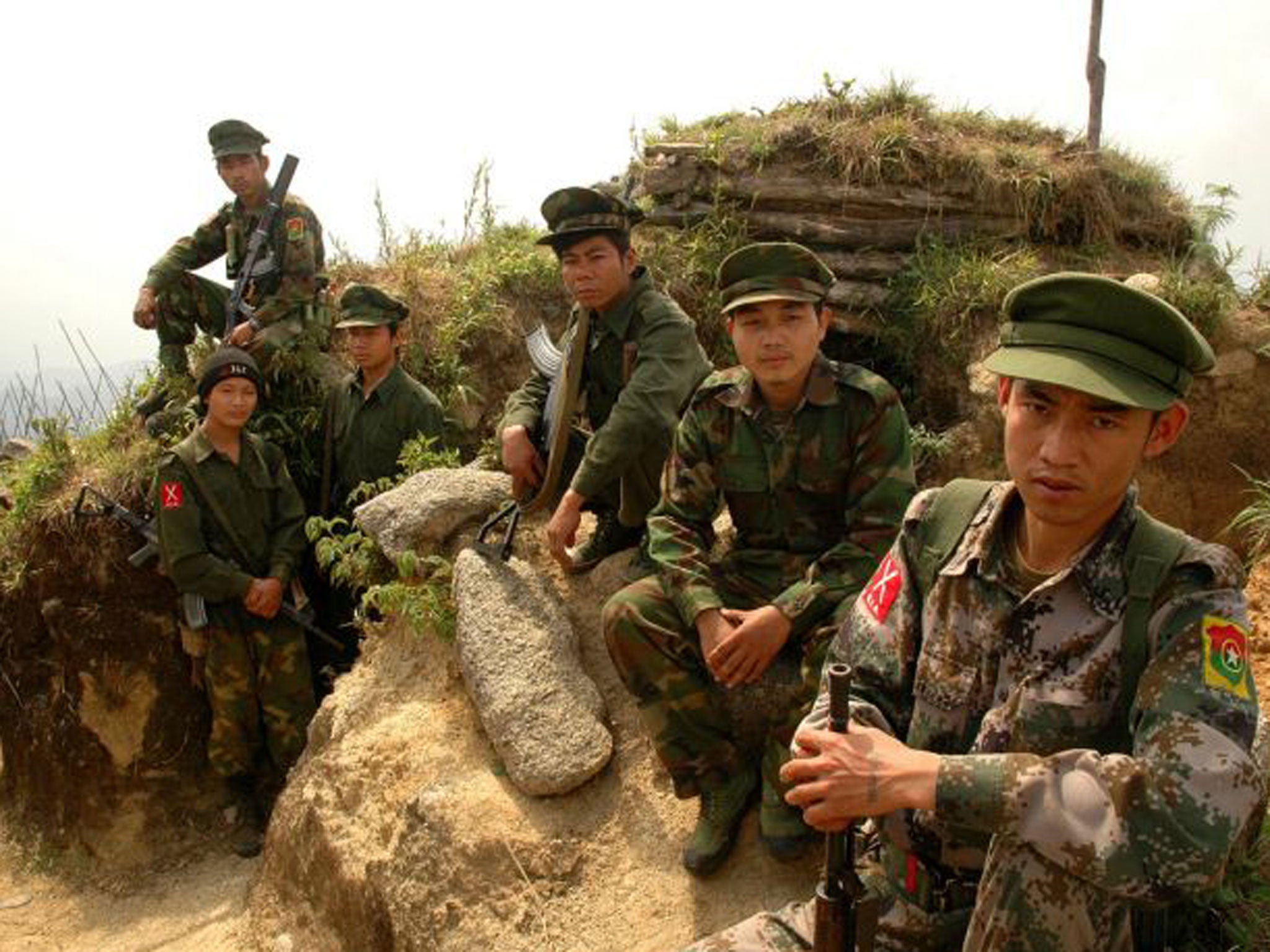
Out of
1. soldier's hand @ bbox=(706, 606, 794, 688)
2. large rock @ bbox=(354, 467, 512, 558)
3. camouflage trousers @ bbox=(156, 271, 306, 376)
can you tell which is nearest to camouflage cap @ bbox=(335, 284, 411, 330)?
large rock @ bbox=(354, 467, 512, 558)

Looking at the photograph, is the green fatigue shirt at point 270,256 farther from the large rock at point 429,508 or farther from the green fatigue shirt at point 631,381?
the green fatigue shirt at point 631,381

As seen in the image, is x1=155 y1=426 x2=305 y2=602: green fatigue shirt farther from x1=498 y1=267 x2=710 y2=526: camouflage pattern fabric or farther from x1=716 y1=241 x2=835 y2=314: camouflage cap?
x1=716 y1=241 x2=835 y2=314: camouflage cap

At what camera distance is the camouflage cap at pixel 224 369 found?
19.4 ft

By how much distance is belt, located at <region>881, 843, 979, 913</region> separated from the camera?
2.37 metres

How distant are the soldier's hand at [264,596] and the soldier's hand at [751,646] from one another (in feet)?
11.0

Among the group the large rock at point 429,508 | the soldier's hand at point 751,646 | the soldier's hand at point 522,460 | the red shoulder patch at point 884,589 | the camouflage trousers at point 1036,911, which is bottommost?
the camouflage trousers at point 1036,911

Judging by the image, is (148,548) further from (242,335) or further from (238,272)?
(238,272)

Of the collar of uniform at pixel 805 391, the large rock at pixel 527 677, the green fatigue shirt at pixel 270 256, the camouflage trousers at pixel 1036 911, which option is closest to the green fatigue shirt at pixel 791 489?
the collar of uniform at pixel 805 391

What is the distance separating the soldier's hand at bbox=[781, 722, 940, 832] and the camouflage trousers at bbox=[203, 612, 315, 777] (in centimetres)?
460

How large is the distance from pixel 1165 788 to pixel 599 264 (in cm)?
324

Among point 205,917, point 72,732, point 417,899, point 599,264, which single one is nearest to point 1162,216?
point 599,264

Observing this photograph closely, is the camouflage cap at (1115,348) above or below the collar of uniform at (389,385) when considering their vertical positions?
below

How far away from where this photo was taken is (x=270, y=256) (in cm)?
711

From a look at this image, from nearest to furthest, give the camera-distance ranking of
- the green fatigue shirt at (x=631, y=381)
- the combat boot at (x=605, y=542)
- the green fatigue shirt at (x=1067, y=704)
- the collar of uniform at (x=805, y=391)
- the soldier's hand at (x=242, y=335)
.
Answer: the green fatigue shirt at (x=1067, y=704), the collar of uniform at (x=805, y=391), the green fatigue shirt at (x=631, y=381), the combat boot at (x=605, y=542), the soldier's hand at (x=242, y=335)
